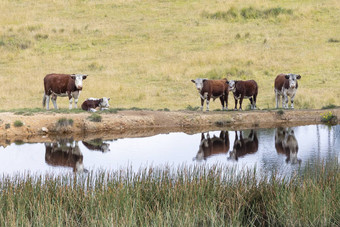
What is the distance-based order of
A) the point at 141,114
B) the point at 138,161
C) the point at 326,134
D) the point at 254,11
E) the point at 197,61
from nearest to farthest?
the point at 138,161
the point at 326,134
the point at 141,114
the point at 197,61
the point at 254,11

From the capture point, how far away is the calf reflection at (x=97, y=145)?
17695 millimetres

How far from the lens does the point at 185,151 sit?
17.4 meters

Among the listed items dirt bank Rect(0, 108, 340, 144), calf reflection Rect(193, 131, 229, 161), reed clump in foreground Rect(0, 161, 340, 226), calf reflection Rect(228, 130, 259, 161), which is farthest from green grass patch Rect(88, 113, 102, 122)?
reed clump in foreground Rect(0, 161, 340, 226)

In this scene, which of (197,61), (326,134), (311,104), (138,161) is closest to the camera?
(138,161)

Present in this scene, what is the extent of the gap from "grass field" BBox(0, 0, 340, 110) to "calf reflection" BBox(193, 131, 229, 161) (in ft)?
16.4

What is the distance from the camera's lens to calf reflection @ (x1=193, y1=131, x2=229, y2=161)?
17.0 m

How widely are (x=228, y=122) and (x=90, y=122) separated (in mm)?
4964

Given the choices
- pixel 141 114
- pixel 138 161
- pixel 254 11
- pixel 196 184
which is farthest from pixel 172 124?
pixel 254 11

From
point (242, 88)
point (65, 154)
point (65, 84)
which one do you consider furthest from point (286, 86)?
point (65, 154)

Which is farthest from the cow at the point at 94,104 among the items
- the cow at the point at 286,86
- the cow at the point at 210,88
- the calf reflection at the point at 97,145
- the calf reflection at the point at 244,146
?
the cow at the point at 286,86

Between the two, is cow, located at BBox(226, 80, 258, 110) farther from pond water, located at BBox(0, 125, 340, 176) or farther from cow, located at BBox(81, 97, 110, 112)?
cow, located at BBox(81, 97, 110, 112)

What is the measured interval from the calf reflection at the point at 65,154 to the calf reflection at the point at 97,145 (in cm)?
37

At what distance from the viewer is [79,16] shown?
4444cm

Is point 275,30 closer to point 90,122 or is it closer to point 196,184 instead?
point 90,122
